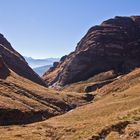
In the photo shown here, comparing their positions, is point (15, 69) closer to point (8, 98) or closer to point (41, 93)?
point (41, 93)

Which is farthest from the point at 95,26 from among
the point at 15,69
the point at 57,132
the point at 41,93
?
the point at 57,132

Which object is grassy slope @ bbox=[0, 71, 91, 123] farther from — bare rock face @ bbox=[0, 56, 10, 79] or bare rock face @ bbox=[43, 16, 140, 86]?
bare rock face @ bbox=[43, 16, 140, 86]

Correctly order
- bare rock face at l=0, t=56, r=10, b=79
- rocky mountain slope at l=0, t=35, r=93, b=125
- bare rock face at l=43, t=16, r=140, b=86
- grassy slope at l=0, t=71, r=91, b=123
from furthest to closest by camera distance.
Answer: bare rock face at l=43, t=16, r=140, b=86 → bare rock face at l=0, t=56, r=10, b=79 → grassy slope at l=0, t=71, r=91, b=123 → rocky mountain slope at l=0, t=35, r=93, b=125

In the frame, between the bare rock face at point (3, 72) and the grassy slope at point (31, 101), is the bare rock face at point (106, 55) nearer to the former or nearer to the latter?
the grassy slope at point (31, 101)

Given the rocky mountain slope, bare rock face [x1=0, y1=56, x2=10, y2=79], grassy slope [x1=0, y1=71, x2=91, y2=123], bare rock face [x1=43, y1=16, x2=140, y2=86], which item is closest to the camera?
the rocky mountain slope

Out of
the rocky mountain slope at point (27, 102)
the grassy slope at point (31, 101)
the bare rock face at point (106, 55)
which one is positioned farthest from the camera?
the bare rock face at point (106, 55)

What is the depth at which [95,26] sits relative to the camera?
195 meters

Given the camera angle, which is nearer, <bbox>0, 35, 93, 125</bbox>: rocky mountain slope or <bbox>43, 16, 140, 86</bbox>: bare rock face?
<bbox>0, 35, 93, 125</bbox>: rocky mountain slope

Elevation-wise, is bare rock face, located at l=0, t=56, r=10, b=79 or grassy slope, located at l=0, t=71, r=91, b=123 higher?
bare rock face, located at l=0, t=56, r=10, b=79

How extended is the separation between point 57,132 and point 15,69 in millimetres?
88531

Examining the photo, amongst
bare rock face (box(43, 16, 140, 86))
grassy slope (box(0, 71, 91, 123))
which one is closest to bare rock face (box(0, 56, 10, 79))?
grassy slope (box(0, 71, 91, 123))

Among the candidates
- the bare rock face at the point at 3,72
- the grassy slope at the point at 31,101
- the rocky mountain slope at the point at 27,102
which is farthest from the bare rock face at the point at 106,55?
the bare rock face at the point at 3,72

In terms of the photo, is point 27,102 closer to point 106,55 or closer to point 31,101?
point 31,101

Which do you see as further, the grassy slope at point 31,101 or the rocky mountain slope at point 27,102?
the grassy slope at point 31,101
